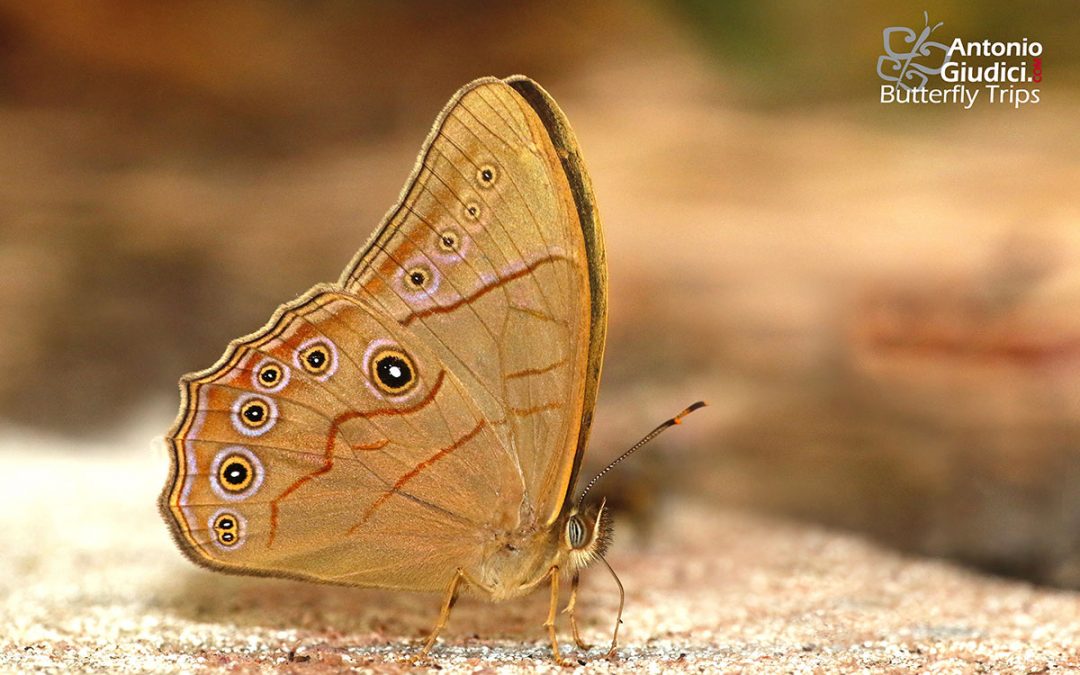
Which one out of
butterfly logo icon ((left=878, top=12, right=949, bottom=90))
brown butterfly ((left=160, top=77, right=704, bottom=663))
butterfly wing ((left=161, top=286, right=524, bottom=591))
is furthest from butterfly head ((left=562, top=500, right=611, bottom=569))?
butterfly logo icon ((left=878, top=12, right=949, bottom=90))

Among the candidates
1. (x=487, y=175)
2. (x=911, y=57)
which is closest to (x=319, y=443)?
(x=487, y=175)

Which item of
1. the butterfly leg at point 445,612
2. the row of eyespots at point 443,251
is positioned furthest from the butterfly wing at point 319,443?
the butterfly leg at point 445,612

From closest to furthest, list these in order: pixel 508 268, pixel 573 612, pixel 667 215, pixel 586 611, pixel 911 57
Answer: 1. pixel 508 268
2. pixel 573 612
3. pixel 586 611
4. pixel 911 57
5. pixel 667 215

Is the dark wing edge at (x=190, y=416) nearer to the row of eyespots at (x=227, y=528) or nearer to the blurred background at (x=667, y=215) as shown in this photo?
the row of eyespots at (x=227, y=528)

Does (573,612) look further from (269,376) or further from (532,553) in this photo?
(269,376)

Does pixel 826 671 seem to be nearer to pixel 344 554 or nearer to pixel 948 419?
pixel 344 554
